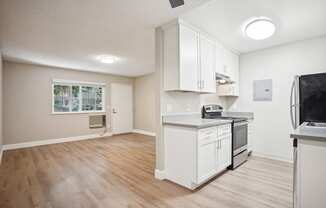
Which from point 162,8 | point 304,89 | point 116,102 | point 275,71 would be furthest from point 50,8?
point 116,102

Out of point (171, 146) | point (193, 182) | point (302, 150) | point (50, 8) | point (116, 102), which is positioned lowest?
point (193, 182)

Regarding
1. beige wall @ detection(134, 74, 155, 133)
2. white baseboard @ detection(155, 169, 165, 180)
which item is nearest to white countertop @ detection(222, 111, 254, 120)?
white baseboard @ detection(155, 169, 165, 180)

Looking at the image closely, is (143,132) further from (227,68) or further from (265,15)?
(265,15)

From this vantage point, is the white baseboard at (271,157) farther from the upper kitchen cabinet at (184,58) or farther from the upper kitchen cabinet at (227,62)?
the upper kitchen cabinet at (184,58)

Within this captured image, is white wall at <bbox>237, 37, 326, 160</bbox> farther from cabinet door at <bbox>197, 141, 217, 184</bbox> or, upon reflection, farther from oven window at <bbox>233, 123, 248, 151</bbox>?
cabinet door at <bbox>197, 141, 217, 184</bbox>

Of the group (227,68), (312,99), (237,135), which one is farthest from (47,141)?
(312,99)

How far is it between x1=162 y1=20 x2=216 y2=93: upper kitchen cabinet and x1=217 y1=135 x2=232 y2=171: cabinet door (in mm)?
918

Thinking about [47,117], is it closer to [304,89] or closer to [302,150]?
[302,150]

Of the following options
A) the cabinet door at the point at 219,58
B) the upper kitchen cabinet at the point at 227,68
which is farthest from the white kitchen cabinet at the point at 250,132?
the cabinet door at the point at 219,58

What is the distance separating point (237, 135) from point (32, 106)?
18.2ft

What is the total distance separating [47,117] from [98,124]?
162 cm

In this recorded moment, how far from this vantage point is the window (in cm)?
538

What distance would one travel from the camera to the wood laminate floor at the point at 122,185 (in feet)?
6.51

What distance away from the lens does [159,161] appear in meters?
2.65
